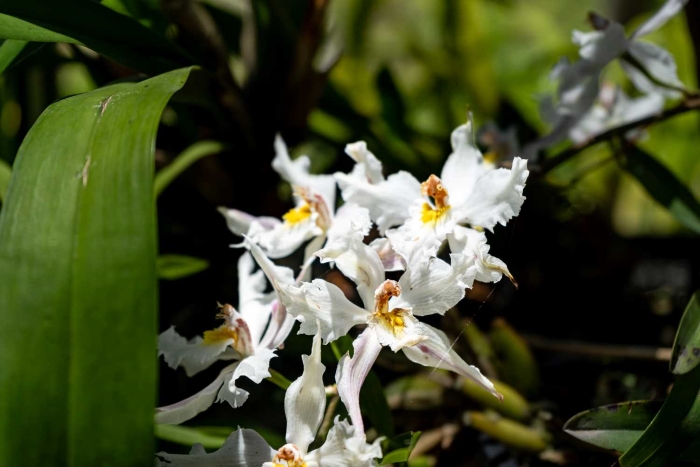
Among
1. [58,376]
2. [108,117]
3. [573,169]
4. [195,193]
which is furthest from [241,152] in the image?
[573,169]

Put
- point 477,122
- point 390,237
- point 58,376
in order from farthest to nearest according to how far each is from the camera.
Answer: point 477,122 < point 390,237 < point 58,376

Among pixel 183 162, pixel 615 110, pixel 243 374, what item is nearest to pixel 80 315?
pixel 243 374

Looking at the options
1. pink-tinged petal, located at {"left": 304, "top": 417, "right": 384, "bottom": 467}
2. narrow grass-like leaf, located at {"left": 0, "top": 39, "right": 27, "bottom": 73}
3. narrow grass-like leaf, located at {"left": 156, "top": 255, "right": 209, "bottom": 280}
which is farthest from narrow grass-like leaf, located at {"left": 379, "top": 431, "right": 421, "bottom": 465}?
narrow grass-like leaf, located at {"left": 0, "top": 39, "right": 27, "bottom": 73}

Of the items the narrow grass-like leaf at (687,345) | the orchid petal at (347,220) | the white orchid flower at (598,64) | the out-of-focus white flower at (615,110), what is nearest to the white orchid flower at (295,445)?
the orchid petal at (347,220)

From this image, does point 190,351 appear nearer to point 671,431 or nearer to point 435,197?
point 435,197

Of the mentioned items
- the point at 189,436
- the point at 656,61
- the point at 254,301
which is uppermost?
the point at 656,61

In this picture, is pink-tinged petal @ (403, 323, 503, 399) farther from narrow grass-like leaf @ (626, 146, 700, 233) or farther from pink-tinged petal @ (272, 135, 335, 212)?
narrow grass-like leaf @ (626, 146, 700, 233)

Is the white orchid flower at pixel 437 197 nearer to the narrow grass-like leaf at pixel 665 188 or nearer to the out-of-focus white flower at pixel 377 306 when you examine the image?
the out-of-focus white flower at pixel 377 306

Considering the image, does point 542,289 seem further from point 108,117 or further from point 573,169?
point 108,117
